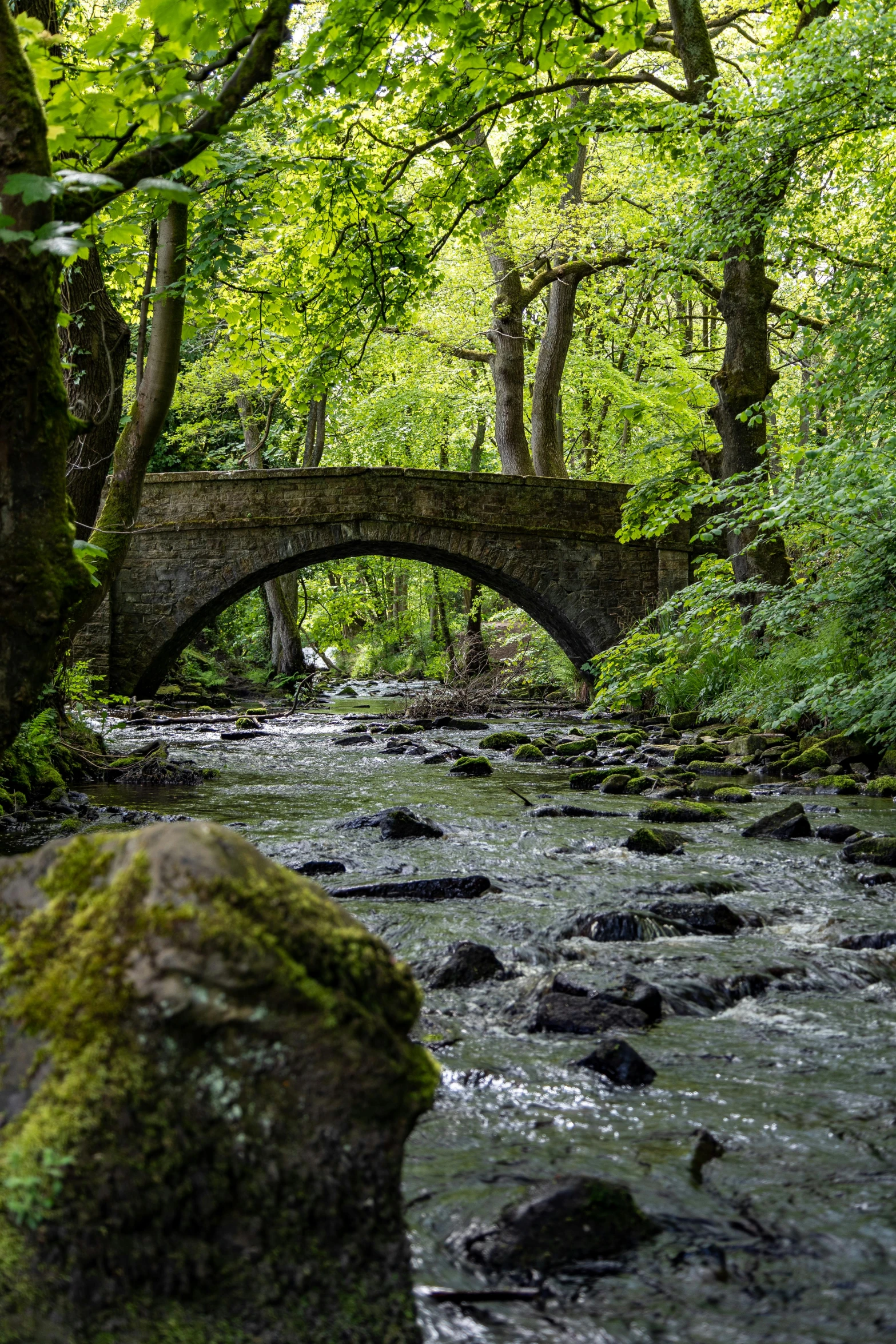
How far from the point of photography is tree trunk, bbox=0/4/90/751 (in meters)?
2.63

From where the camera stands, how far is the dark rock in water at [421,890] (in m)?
4.90

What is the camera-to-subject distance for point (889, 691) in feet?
25.1

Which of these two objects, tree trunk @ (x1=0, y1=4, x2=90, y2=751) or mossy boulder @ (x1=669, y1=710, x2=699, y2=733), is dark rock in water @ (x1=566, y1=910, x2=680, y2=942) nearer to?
tree trunk @ (x1=0, y1=4, x2=90, y2=751)

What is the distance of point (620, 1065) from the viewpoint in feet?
9.17

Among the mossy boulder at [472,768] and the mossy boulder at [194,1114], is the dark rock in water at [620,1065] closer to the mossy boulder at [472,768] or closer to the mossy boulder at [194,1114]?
the mossy boulder at [194,1114]

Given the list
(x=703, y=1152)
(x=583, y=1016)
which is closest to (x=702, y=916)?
(x=583, y=1016)

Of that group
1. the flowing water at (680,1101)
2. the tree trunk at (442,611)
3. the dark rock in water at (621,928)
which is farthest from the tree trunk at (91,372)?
the tree trunk at (442,611)

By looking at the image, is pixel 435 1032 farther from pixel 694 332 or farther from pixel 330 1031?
pixel 694 332

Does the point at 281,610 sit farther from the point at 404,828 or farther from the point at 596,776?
the point at 404,828

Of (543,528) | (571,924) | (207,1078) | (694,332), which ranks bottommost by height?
(571,924)

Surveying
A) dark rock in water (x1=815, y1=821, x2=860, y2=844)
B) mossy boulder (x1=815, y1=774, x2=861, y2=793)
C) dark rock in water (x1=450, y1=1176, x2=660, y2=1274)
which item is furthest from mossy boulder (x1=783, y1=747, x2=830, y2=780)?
dark rock in water (x1=450, y1=1176, x2=660, y2=1274)

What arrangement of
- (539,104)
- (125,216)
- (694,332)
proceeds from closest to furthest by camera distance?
(125,216) < (539,104) < (694,332)

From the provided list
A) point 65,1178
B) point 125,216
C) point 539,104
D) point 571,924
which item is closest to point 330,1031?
point 65,1178

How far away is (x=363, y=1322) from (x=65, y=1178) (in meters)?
0.48
